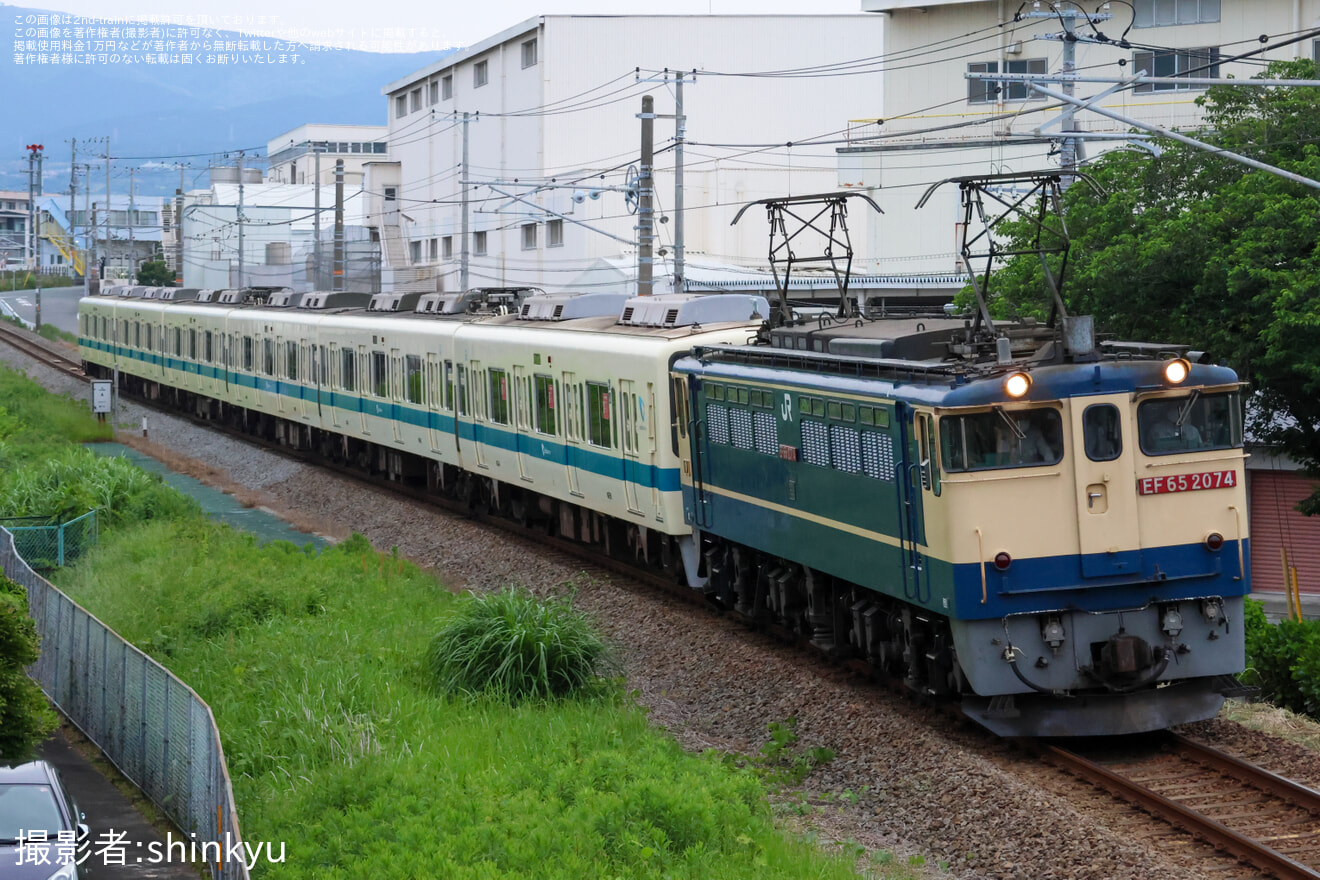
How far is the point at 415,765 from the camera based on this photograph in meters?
11.1

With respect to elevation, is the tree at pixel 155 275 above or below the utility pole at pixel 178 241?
below

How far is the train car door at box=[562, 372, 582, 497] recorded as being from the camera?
21047mm

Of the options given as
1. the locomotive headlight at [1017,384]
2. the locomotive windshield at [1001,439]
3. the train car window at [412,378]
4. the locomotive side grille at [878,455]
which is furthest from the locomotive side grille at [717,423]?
the train car window at [412,378]

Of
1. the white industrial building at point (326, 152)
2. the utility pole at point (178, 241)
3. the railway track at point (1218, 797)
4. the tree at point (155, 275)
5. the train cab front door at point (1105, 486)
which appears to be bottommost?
the railway track at point (1218, 797)

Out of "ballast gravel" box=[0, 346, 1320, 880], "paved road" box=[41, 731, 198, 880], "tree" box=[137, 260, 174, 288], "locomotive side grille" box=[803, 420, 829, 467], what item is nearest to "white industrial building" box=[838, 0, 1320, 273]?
"ballast gravel" box=[0, 346, 1320, 880]

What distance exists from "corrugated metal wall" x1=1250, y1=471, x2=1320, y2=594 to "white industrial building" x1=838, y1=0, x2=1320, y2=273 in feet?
57.6

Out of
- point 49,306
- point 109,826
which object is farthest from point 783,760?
point 49,306

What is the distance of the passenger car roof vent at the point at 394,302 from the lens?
1244 inches

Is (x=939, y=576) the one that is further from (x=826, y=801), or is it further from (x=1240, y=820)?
(x=1240, y=820)

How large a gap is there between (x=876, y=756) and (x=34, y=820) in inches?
226

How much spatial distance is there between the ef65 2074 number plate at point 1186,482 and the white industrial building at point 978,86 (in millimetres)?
34156

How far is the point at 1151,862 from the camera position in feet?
30.2

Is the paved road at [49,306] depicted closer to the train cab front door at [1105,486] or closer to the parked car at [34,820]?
the parked car at [34,820]

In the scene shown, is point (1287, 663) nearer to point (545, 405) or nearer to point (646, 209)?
point (545, 405)
